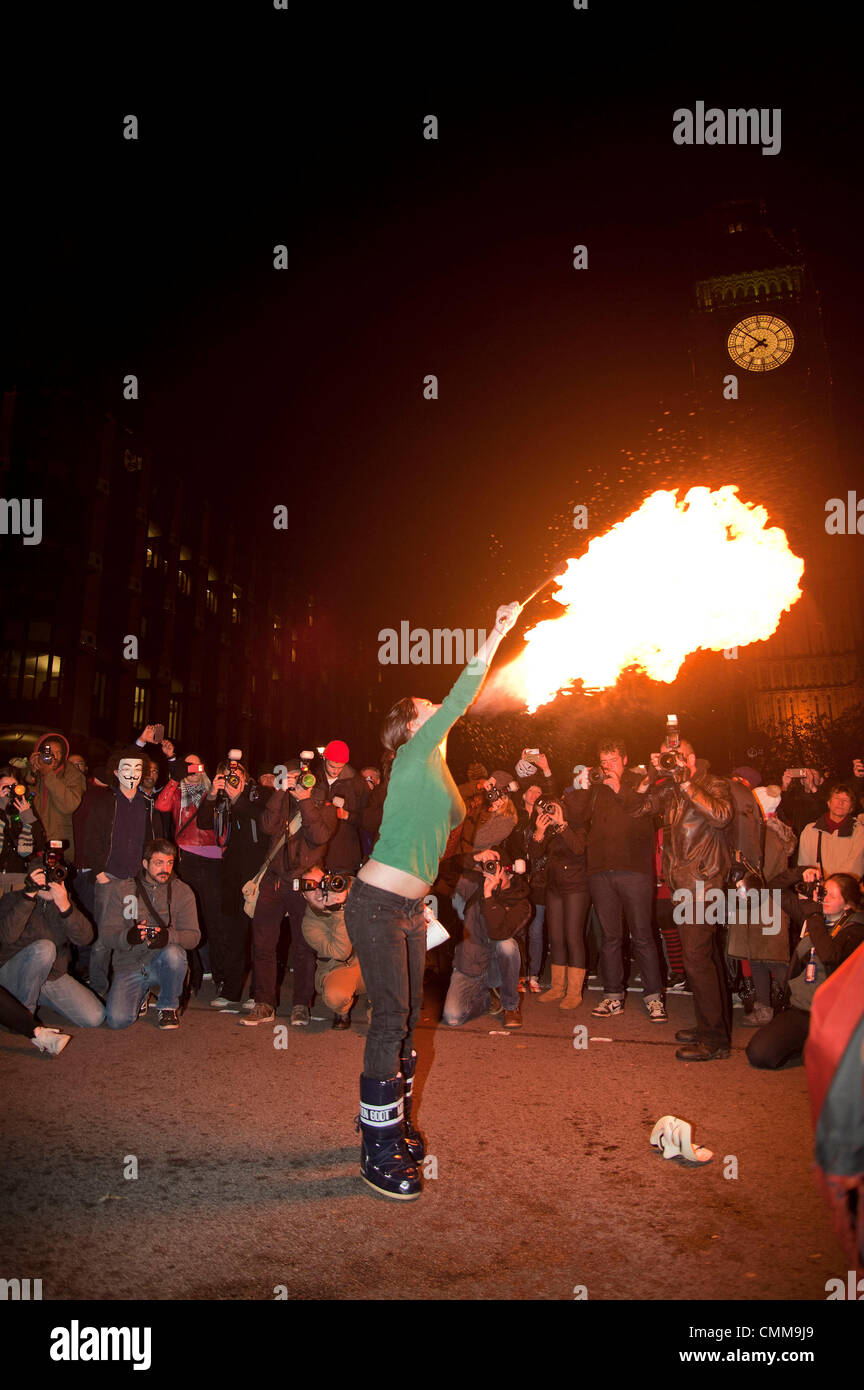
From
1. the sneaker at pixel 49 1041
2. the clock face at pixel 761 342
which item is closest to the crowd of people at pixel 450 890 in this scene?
the sneaker at pixel 49 1041

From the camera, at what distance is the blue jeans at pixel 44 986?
6.62 metres

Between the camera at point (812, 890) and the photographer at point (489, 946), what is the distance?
243cm

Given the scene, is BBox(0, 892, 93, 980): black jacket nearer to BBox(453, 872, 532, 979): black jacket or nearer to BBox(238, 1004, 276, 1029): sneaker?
BBox(238, 1004, 276, 1029): sneaker

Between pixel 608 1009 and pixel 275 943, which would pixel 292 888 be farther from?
pixel 608 1009

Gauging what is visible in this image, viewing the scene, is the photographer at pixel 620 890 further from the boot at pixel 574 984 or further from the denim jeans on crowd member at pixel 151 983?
the denim jeans on crowd member at pixel 151 983

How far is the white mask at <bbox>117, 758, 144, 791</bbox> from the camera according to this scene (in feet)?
26.7

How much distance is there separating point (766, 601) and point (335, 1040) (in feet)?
20.5

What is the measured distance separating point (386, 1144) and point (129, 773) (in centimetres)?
524

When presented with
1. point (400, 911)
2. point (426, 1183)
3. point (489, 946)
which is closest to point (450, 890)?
point (489, 946)

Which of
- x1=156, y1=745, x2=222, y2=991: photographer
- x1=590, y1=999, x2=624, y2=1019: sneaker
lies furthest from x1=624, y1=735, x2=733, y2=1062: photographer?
x1=156, y1=745, x2=222, y2=991: photographer

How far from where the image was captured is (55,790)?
905 cm

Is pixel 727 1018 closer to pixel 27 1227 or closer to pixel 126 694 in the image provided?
pixel 27 1227

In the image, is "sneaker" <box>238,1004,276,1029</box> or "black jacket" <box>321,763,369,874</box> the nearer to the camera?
"sneaker" <box>238,1004,276,1029</box>

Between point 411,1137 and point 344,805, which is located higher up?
point 344,805
